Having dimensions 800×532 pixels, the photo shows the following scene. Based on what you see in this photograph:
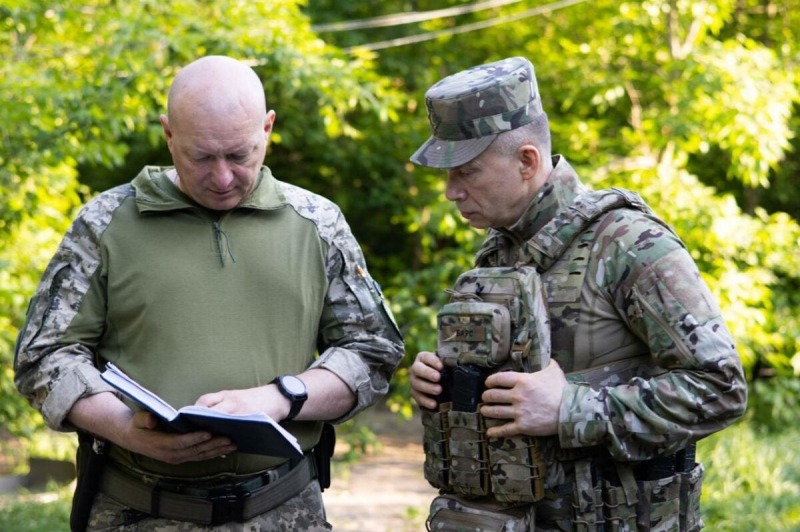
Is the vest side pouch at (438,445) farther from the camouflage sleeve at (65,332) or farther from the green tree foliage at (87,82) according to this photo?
the green tree foliage at (87,82)

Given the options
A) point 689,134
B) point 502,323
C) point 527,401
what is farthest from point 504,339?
point 689,134

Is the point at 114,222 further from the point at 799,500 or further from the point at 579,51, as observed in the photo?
the point at 579,51

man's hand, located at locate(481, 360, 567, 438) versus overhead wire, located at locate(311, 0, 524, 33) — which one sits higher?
man's hand, located at locate(481, 360, 567, 438)

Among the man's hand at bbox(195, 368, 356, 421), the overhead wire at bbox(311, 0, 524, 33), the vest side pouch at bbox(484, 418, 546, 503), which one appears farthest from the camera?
the overhead wire at bbox(311, 0, 524, 33)

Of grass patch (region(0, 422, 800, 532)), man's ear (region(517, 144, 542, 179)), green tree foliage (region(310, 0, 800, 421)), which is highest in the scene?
man's ear (region(517, 144, 542, 179))

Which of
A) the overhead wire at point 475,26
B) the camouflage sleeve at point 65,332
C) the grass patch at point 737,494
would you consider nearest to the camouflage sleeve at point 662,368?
the camouflage sleeve at point 65,332

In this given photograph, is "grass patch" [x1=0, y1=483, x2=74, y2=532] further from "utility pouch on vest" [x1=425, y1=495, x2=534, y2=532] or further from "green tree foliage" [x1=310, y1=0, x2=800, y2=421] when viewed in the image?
"utility pouch on vest" [x1=425, y1=495, x2=534, y2=532]

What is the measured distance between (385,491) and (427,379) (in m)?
6.30

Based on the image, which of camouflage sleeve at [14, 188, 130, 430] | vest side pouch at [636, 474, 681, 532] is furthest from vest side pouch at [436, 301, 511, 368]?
camouflage sleeve at [14, 188, 130, 430]

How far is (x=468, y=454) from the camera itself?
277 cm

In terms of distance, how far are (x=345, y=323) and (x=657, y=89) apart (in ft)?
22.2

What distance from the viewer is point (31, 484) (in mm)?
8711

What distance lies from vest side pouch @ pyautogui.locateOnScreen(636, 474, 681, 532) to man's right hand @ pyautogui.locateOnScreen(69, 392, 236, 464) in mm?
1035

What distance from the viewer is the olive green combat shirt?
293cm
